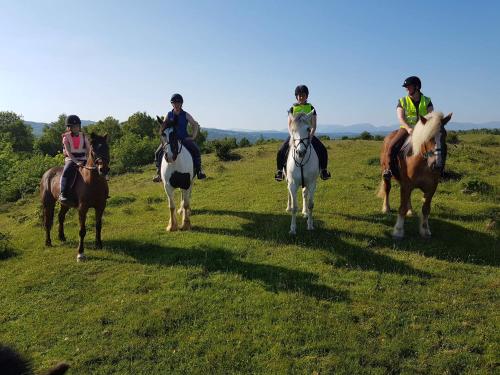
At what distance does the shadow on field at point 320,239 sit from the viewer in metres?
7.25

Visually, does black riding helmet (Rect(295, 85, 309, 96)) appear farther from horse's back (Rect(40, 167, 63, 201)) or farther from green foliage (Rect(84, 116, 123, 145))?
green foliage (Rect(84, 116, 123, 145))

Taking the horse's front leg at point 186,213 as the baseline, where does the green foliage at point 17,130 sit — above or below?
above

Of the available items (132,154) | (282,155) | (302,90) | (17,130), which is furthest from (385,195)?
(17,130)

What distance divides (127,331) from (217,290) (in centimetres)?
163

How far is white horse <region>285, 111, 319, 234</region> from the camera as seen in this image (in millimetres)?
8336

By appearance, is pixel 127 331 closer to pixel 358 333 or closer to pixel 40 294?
pixel 40 294

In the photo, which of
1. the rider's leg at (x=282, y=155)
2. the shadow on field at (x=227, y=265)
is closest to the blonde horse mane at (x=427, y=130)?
the rider's leg at (x=282, y=155)

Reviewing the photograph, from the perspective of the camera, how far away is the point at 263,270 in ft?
23.8

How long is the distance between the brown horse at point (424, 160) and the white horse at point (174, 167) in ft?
17.2

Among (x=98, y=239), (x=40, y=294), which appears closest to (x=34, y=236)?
(x=98, y=239)

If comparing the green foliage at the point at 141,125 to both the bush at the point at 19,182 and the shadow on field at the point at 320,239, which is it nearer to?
the bush at the point at 19,182

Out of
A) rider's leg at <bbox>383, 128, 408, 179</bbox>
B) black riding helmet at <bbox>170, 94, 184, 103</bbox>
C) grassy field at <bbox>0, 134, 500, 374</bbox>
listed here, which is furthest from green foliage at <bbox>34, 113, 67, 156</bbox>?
rider's leg at <bbox>383, 128, 408, 179</bbox>

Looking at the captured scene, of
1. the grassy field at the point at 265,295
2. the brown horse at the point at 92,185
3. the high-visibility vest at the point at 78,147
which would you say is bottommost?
the grassy field at the point at 265,295

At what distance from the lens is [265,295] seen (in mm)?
6309
